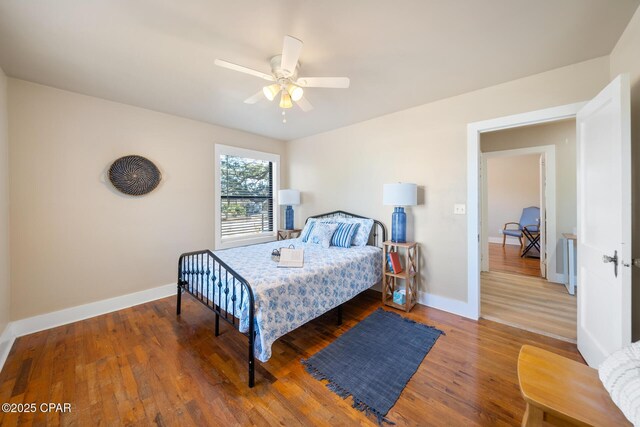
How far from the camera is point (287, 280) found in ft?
6.45

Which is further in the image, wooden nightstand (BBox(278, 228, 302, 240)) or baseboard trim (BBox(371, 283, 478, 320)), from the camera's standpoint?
wooden nightstand (BBox(278, 228, 302, 240))

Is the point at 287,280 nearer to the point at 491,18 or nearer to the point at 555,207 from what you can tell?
the point at 491,18

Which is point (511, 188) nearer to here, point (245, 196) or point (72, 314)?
point (245, 196)

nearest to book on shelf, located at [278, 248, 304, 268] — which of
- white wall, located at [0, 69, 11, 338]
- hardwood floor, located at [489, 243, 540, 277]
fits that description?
white wall, located at [0, 69, 11, 338]

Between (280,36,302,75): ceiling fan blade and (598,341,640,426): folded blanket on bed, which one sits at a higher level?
(280,36,302,75): ceiling fan blade

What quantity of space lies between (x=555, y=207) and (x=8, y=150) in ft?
22.1

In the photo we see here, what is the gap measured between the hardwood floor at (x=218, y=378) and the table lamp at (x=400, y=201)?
1026 millimetres

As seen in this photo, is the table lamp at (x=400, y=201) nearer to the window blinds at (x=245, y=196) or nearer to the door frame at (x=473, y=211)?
the door frame at (x=473, y=211)

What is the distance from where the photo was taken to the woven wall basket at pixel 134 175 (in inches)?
111

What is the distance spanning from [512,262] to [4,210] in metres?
7.44

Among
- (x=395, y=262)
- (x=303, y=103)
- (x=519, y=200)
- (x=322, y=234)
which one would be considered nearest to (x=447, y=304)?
(x=395, y=262)

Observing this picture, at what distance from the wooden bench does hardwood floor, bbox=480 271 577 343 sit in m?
1.55

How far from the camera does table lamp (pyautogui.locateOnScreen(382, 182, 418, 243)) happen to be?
281 cm

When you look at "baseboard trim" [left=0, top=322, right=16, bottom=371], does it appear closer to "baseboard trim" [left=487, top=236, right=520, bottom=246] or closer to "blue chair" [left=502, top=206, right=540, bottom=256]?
"blue chair" [left=502, top=206, right=540, bottom=256]
